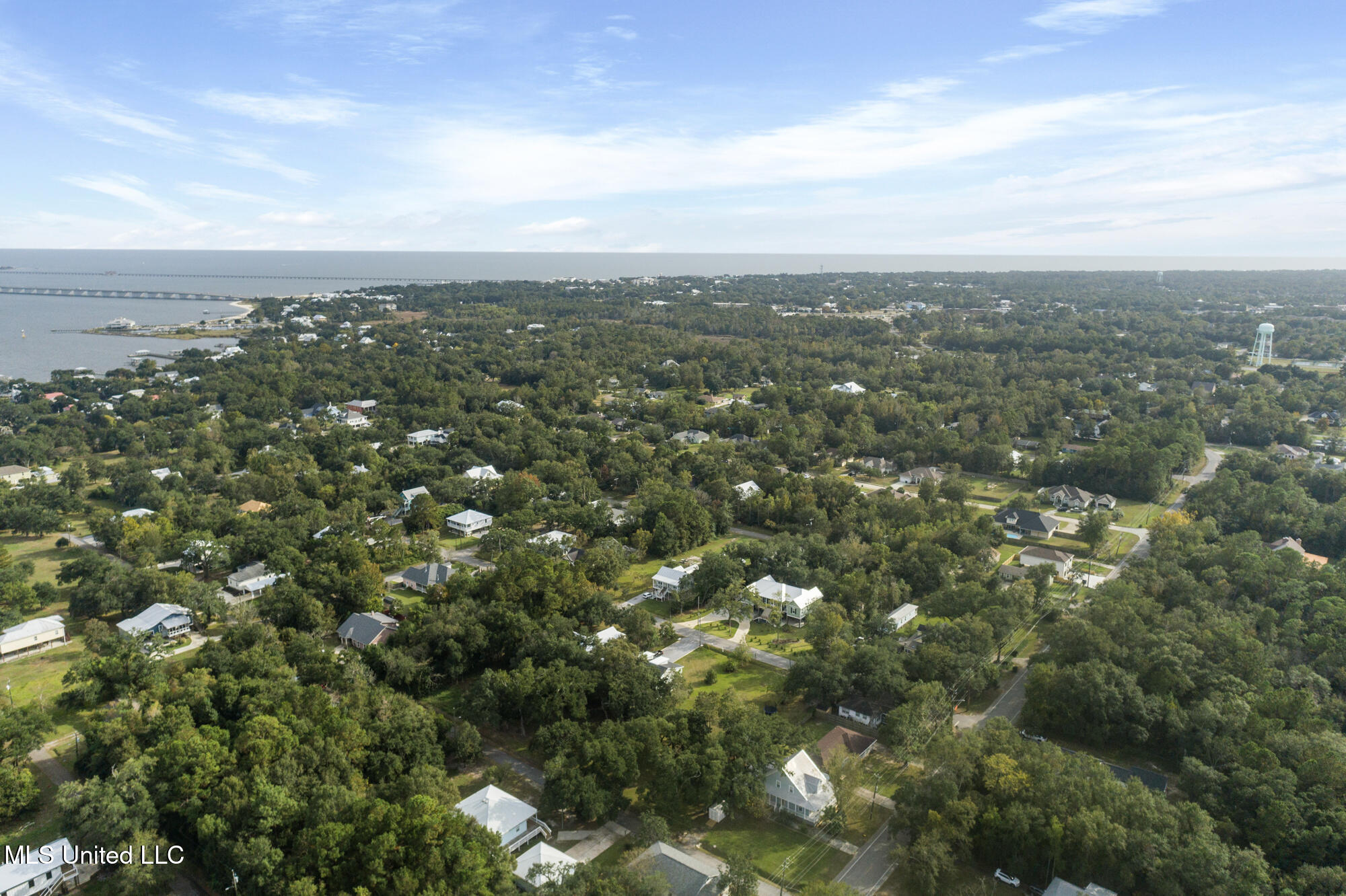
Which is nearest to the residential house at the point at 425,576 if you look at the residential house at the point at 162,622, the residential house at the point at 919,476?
the residential house at the point at 162,622

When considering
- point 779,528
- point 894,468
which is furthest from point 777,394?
point 779,528

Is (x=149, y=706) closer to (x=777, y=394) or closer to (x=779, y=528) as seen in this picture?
(x=779, y=528)

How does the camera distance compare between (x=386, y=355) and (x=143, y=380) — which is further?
(x=386, y=355)

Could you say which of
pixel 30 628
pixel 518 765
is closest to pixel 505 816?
pixel 518 765

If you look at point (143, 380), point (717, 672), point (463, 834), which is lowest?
point (717, 672)

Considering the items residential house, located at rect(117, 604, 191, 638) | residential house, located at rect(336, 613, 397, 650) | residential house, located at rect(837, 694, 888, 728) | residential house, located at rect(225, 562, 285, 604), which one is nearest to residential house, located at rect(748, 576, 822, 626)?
residential house, located at rect(837, 694, 888, 728)

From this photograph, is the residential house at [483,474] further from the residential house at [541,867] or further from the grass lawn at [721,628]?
the residential house at [541,867]
